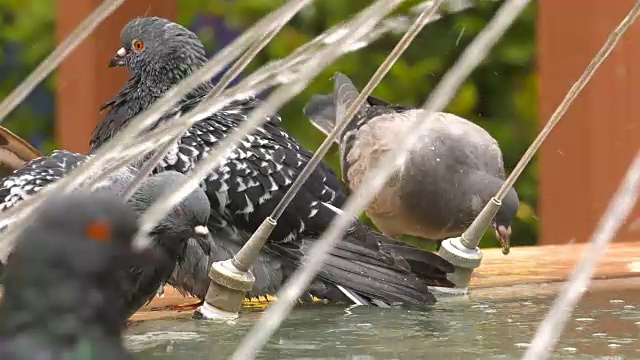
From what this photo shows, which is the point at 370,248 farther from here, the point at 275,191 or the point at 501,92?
the point at 501,92

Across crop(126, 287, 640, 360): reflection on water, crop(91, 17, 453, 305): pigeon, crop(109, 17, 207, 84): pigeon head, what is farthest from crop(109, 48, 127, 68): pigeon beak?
crop(126, 287, 640, 360): reflection on water

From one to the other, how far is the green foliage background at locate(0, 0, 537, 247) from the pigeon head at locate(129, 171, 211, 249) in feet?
8.43

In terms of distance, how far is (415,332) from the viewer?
2.93 metres

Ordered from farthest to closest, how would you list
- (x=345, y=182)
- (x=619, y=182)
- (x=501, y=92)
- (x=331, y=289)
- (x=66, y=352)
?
1. (x=501, y=92)
2. (x=345, y=182)
3. (x=619, y=182)
4. (x=331, y=289)
5. (x=66, y=352)

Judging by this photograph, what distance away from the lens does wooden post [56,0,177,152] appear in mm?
4684

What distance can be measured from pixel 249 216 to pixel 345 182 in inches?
61.9

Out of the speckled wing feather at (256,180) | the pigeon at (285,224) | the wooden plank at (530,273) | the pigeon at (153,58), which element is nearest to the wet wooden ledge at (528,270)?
the wooden plank at (530,273)

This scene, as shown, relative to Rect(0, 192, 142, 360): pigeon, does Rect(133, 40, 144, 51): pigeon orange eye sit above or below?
above

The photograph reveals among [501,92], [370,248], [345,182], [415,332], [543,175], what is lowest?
[415,332]

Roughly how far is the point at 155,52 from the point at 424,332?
6.31 ft

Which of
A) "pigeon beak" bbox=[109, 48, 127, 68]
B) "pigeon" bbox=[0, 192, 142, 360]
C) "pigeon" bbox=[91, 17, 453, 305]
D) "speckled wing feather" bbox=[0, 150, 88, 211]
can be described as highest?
"pigeon beak" bbox=[109, 48, 127, 68]

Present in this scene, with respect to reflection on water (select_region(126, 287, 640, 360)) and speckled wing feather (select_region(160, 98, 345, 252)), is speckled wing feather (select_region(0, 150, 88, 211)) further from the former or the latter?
reflection on water (select_region(126, 287, 640, 360))

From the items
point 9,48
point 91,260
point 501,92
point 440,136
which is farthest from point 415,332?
point 9,48

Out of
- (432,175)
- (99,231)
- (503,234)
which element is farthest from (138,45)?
(99,231)
